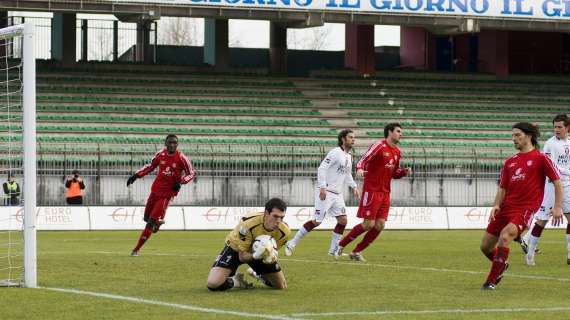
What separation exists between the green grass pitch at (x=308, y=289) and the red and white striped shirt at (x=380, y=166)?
1.22 m

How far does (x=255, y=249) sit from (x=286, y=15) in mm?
32229

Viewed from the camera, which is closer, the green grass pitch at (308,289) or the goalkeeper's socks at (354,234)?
the green grass pitch at (308,289)

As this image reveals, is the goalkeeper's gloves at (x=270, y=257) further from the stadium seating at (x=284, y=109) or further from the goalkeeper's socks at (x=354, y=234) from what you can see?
the stadium seating at (x=284, y=109)

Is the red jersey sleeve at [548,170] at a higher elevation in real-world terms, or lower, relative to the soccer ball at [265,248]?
higher

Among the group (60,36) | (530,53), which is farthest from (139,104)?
(530,53)


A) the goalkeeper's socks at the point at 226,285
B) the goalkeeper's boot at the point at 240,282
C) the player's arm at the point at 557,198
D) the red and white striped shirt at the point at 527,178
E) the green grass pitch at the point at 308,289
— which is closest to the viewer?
the green grass pitch at the point at 308,289

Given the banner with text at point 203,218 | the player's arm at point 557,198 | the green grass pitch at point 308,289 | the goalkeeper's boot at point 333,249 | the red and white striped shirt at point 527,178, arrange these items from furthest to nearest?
1. the banner with text at point 203,218
2. the goalkeeper's boot at point 333,249
3. the player's arm at point 557,198
4. the red and white striped shirt at point 527,178
5. the green grass pitch at point 308,289

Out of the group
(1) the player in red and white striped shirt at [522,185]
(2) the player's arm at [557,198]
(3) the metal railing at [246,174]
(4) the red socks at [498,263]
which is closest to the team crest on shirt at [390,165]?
(1) the player in red and white striped shirt at [522,185]

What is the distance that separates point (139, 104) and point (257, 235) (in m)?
31.3

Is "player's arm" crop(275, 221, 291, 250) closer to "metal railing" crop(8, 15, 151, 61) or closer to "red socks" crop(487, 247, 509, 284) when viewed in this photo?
"red socks" crop(487, 247, 509, 284)

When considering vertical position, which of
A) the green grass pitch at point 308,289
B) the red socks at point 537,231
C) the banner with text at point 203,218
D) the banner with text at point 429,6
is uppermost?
the banner with text at point 429,6

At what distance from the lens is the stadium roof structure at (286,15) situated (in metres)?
41.8

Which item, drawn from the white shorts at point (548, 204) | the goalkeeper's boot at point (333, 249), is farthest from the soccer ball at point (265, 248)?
the white shorts at point (548, 204)

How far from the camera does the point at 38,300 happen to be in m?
12.4
